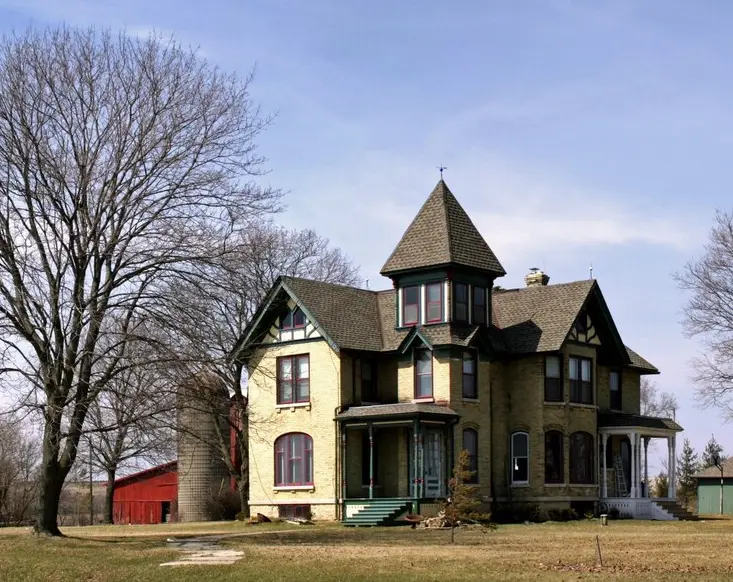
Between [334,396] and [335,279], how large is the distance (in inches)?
679

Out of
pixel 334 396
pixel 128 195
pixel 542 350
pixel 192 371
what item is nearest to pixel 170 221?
→ pixel 128 195

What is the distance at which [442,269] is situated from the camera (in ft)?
148

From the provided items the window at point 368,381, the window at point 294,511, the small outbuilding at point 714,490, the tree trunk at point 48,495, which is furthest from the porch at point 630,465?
the tree trunk at point 48,495

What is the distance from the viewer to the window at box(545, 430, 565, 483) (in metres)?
46.8

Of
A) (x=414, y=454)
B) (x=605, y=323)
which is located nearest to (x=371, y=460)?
(x=414, y=454)

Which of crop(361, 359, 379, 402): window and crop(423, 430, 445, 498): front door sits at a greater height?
crop(361, 359, 379, 402): window

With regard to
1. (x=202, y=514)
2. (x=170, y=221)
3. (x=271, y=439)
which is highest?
(x=170, y=221)

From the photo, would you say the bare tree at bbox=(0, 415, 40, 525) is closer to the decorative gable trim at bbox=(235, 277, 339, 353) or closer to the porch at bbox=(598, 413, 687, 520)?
the decorative gable trim at bbox=(235, 277, 339, 353)

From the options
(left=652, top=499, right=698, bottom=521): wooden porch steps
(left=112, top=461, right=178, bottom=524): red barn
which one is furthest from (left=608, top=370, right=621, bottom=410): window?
(left=112, top=461, right=178, bottom=524): red barn

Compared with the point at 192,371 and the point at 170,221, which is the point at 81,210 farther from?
the point at 192,371

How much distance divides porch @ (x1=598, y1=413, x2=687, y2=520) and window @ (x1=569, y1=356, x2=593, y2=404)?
5.48 ft

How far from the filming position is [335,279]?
203 feet

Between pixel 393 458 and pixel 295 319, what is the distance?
22.2ft

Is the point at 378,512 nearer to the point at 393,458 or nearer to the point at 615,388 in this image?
the point at 393,458
